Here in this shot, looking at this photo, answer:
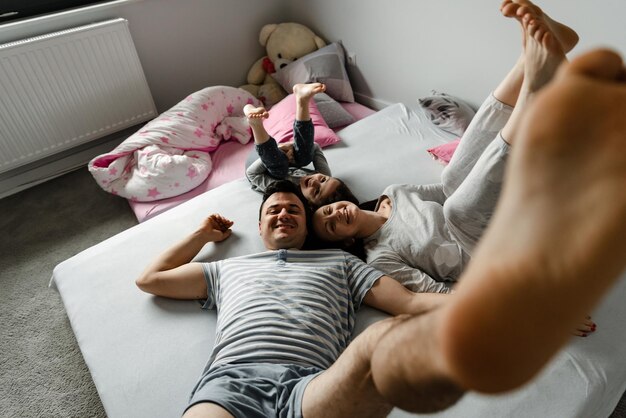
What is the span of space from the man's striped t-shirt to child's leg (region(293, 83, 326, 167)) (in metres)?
0.59

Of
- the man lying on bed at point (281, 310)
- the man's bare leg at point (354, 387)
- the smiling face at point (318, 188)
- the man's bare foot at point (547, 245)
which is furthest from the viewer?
the smiling face at point (318, 188)

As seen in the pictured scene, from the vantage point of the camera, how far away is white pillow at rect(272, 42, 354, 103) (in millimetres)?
2340

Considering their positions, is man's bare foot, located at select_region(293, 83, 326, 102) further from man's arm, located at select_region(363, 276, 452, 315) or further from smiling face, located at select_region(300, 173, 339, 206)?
man's arm, located at select_region(363, 276, 452, 315)

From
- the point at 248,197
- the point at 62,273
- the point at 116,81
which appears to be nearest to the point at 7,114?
the point at 116,81

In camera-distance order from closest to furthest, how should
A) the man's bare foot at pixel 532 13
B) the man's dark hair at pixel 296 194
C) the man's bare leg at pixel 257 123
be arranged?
the man's bare foot at pixel 532 13 < the man's dark hair at pixel 296 194 < the man's bare leg at pixel 257 123

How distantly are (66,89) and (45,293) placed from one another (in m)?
1.05

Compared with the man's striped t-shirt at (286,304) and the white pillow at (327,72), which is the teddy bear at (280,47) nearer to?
the white pillow at (327,72)

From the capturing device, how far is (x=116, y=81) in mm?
2164

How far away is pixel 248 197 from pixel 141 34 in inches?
53.3

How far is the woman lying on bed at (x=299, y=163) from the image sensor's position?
4.64 ft

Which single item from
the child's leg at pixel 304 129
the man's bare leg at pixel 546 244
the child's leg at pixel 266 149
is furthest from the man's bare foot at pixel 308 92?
the man's bare leg at pixel 546 244

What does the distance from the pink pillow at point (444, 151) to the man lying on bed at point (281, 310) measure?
2.25 feet

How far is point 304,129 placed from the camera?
1599 mm

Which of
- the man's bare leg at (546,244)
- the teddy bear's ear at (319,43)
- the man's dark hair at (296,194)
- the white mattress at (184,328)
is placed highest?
the man's bare leg at (546,244)
